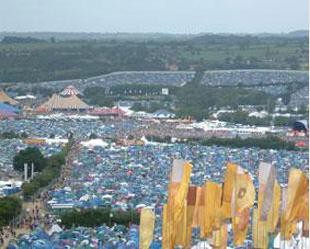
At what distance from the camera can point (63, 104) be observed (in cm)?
4391

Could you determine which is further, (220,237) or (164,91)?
(164,91)

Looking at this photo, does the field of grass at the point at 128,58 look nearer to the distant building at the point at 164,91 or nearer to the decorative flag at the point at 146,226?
the distant building at the point at 164,91

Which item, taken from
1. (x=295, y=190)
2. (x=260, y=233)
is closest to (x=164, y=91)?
(x=260, y=233)

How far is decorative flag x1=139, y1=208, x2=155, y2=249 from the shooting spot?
11.8 meters

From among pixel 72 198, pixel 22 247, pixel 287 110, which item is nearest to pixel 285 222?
pixel 22 247


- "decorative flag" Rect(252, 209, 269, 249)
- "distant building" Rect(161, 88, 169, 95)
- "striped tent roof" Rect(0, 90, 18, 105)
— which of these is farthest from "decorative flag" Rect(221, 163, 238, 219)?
"distant building" Rect(161, 88, 169, 95)

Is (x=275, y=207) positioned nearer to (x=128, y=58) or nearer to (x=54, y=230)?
(x=54, y=230)

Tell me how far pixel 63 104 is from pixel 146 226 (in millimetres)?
32249

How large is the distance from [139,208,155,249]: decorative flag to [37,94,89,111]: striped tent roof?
103 feet

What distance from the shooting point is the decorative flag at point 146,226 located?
38.8ft

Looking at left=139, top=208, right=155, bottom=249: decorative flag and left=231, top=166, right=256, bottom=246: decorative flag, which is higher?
left=231, top=166, right=256, bottom=246: decorative flag

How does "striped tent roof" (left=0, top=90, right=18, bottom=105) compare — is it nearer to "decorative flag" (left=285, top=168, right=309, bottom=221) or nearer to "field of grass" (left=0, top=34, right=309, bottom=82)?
"field of grass" (left=0, top=34, right=309, bottom=82)

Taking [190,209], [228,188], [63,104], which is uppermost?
[228,188]

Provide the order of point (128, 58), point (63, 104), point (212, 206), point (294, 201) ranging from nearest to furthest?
point (294, 201) → point (212, 206) → point (63, 104) → point (128, 58)
